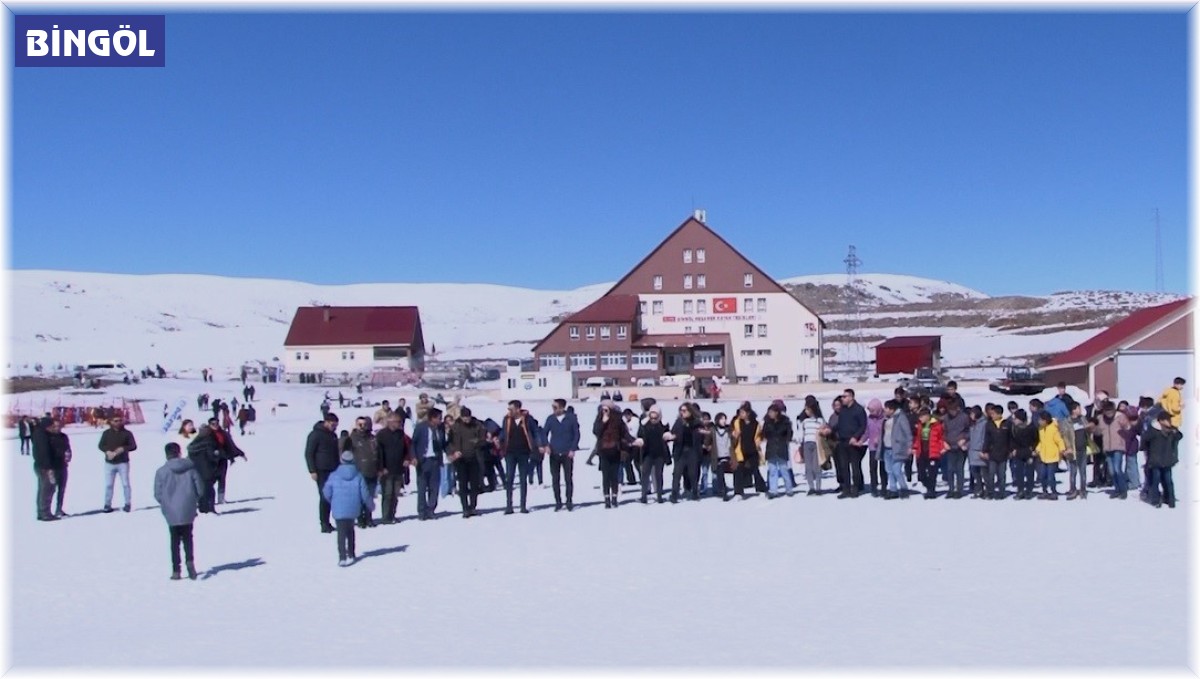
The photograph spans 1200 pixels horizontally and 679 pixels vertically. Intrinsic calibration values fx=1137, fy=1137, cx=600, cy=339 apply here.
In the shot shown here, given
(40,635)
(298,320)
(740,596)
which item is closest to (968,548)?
(740,596)

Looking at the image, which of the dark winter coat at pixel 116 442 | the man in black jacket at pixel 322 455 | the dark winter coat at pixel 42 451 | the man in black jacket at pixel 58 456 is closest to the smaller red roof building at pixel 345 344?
the dark winter coat at pixel 116 442

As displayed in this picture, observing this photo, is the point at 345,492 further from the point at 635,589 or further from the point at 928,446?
the point at 928,446

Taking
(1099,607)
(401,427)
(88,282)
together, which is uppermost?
(88,282)

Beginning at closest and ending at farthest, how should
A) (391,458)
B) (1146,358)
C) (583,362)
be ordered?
(391,458) < (1146,358) < (583,362)

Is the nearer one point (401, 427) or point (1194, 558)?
point (1194, 558)

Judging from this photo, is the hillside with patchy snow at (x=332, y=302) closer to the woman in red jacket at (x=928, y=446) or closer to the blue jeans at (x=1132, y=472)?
the blue jeans at (x=1132, y=472)

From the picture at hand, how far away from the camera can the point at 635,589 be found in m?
9.88

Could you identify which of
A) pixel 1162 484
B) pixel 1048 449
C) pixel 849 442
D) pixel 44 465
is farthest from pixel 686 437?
pixel 44 465

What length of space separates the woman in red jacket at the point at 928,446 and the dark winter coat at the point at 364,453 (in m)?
7.31

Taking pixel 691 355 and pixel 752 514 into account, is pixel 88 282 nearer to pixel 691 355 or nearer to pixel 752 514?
pixel 691 355

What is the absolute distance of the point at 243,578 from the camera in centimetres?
1070

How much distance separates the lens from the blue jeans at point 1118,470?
48.6 ft

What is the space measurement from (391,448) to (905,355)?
61928 millimetres

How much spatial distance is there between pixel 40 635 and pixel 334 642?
2391 millimetres
